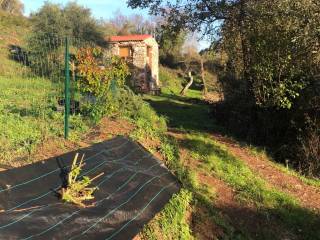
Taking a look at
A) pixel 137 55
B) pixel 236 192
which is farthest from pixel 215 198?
pixel 137 55

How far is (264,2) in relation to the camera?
42.7 ft

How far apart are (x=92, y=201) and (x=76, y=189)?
9.5 inches

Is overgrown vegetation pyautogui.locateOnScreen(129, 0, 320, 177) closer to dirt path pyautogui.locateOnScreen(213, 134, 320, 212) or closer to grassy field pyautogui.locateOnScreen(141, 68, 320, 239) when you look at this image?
dirt path pyautogui.locateOnScreen(213, 134, 320, 212)

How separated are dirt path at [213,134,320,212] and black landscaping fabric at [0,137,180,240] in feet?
12.2

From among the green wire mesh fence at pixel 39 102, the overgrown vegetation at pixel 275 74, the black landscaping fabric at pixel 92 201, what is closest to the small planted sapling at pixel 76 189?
the black landscaping fabric at pixel 92 201

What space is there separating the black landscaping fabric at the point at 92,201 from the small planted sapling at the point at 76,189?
94 millimetres

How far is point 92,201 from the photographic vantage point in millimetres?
6035

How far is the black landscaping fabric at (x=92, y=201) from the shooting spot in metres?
5.04

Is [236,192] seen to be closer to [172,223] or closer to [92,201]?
[172,223]

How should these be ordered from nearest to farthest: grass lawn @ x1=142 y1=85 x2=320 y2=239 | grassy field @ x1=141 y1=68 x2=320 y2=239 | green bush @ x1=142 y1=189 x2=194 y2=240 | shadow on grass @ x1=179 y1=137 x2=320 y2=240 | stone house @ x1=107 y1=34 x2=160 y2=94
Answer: green bush @ x1=142 y1=189 x2=194 y2=240, grassy field @ x1=141 y1=68 x2=320 y2=239, grass lawn @ x1=142 y1=85 x2=320 y2=239, shadow on grass @ x1=179 y1=137 x2=320 y2=240, stone house @ x1=107 y1=34 x2=160 y2=94

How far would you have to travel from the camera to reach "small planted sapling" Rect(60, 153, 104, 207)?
5789 millimetres

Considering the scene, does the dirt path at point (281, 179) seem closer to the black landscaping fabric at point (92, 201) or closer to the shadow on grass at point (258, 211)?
the shadow on grass at point (258, 211)

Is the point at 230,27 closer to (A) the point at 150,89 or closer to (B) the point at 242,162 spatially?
(B) the point at 242,162

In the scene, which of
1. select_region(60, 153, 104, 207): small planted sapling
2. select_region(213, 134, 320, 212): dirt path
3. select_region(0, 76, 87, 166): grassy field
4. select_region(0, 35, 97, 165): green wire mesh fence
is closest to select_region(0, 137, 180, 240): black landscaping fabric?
select_region(60, 153, 104, 207): small planted sapling
